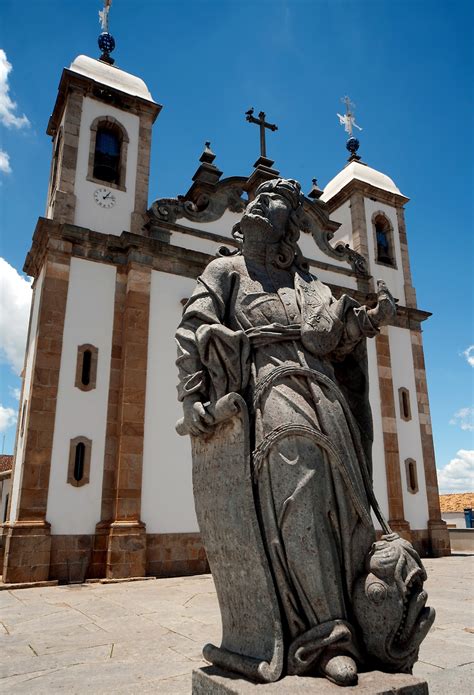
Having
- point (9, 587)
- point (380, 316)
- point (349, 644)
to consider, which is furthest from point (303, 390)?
point (9, 587)

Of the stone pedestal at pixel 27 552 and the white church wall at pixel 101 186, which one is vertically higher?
the white church wall at pixel 101 186

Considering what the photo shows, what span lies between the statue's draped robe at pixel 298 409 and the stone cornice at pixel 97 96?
11021 millimetres

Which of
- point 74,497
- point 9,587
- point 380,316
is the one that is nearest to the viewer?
point 380,316

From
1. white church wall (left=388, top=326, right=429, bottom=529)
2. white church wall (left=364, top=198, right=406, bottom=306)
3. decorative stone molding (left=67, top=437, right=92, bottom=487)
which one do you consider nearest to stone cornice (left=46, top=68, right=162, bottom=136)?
white church wall (left=364, top=198, right=406, bottom=306)

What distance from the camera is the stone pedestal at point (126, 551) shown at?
357 inches

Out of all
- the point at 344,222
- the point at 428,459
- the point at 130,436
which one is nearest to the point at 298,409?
the point at 130,436

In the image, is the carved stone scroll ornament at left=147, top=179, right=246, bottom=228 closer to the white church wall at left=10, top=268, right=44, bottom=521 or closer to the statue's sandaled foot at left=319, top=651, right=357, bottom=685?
the white church wall at left=10, top=268, right=44, bottom=521

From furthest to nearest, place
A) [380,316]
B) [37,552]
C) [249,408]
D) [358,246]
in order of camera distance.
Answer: [358,246] → [37,552] → [380,316] → [249,408]

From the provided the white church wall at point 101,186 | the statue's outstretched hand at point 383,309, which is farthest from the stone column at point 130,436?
the statue's outstretched hand at point 383,309

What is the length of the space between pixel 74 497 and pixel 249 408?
25.4ft

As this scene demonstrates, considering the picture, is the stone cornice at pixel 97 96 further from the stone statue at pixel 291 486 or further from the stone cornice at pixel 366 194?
the stone statue at pixel 291 486

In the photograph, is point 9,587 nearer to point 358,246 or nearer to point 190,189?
point 190,189

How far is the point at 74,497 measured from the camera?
946 cm

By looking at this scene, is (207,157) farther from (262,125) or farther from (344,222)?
(344,222)
